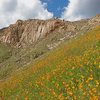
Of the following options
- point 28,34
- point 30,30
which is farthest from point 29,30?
point 28,34

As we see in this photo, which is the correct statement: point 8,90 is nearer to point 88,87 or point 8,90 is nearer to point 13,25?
point 88,87

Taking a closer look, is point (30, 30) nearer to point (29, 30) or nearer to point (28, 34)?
point (29, 30)

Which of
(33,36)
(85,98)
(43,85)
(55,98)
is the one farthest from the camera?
(33,36)

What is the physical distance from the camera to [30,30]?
10775 centimetres

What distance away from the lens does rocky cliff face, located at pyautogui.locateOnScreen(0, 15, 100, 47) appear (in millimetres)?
95325

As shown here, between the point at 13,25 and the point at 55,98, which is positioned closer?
the point at 55,98

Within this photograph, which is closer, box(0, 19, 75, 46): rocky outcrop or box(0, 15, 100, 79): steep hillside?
box(0, 15, 100, 79): steep hillside

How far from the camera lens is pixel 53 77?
38.6 ft

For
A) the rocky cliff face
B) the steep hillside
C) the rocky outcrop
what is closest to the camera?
the steep hillside

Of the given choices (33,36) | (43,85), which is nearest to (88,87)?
(43,85)

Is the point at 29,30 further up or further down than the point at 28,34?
further up

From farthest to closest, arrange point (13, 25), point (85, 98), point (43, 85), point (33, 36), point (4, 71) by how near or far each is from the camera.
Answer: point (13, 25)
point (33, 36)
point (4, 71)
point (43, 85)
point (85, 98)

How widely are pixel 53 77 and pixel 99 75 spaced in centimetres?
288

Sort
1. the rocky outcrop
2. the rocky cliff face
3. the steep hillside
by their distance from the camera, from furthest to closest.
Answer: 1. the rocky outcrop
2. the rocky cliff face
3. the steep hillside
